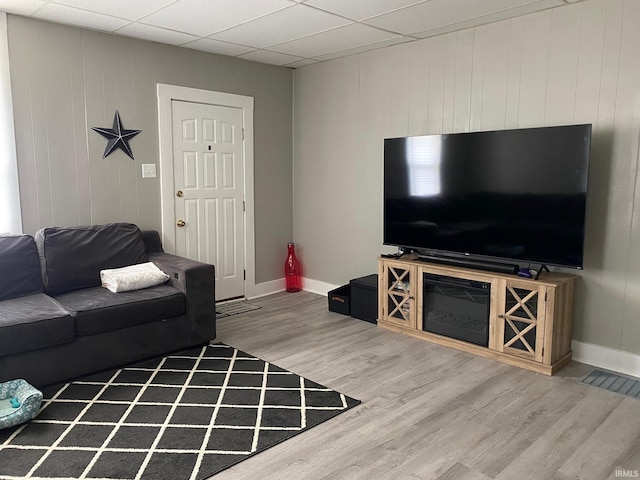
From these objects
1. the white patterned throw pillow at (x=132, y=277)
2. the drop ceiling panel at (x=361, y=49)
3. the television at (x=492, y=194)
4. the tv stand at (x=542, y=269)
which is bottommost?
the white patterned throw pillow at (x=132, y=277)

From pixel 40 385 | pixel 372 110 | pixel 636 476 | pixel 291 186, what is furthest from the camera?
pixel 291 186

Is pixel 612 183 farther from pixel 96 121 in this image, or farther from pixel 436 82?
pixel 96 121

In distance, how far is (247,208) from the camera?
5.10 m

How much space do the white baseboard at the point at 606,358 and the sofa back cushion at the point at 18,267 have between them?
12.5 ft

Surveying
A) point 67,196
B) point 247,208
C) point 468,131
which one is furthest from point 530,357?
point 67,196

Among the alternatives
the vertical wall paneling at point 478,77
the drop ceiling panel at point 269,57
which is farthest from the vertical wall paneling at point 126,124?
the vertical wall paneling at point 478,77

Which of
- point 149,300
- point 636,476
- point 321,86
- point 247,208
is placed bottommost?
point 636,476

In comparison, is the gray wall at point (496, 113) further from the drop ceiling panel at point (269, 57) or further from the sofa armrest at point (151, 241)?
the sofa armrest at point (151, 241)

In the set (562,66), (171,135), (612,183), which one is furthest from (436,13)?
(171,135)

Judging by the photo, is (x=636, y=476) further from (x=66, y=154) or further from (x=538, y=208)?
(x=66, y=154)

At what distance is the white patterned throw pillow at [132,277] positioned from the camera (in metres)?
3.49

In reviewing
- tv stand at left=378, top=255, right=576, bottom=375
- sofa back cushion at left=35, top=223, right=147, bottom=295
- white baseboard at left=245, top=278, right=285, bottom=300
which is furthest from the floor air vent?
sofa back cushion at left=35, top=223, right=147, bottom=295

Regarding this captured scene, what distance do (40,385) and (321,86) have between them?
12.0 feet

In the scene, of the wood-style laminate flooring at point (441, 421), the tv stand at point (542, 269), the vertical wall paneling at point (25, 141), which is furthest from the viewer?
the vertical wall paneling at point (25, 141)
